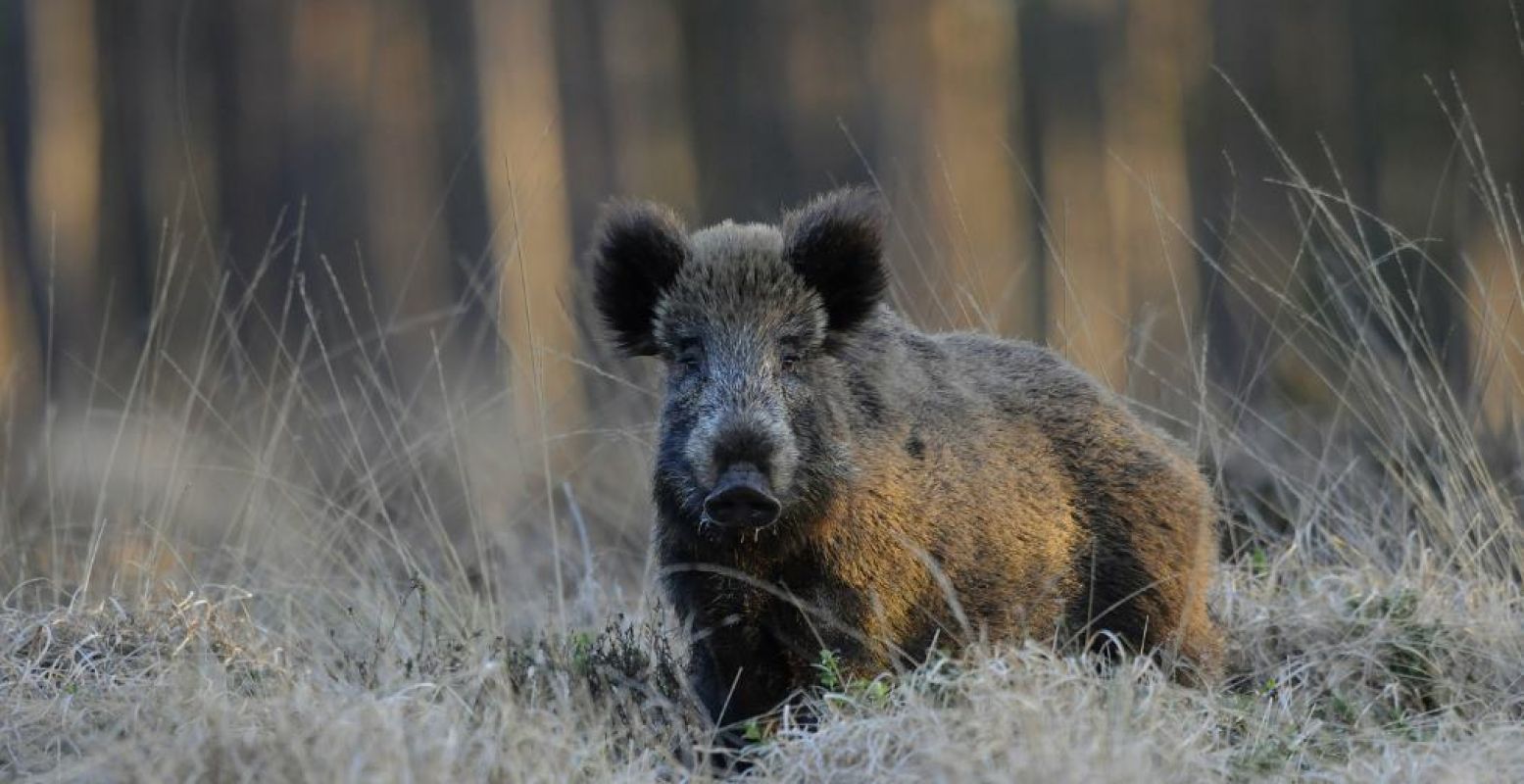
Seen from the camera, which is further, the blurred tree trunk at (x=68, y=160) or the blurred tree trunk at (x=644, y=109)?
the blurred tree trunk at (x=644, y=109)

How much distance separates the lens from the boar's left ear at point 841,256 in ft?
16.7

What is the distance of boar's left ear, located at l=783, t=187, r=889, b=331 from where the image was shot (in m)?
5.09

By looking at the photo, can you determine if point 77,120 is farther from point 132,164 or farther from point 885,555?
point 885,555

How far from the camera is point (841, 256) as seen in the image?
5.10 metres

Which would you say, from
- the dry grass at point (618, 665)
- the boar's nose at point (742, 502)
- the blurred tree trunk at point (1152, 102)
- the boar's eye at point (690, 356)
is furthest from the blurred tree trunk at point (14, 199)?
the blurred tree trunk at point (1152, 102)

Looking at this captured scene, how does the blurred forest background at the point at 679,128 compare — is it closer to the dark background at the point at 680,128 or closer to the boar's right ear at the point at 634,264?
the dark background at the point at 680,128

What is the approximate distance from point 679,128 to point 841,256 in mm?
20064

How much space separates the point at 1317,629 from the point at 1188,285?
48.0ft

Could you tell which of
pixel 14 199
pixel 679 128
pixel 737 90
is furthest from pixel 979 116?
pixel 14 199

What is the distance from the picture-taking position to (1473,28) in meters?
22.3

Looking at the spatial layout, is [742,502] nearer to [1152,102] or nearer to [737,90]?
[1152,102]

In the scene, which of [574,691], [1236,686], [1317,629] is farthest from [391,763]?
[1317,629]

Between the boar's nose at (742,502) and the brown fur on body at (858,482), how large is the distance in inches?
3.8

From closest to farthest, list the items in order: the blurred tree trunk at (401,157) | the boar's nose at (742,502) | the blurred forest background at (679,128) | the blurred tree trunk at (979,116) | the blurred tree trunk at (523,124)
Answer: the boar's nose at (742,502) < the blurred tree trunk at (523,124) < the blurred forest background at (679,128) < the blurred tree trunk at (979,116) < the blurred tree trunk at (401,157)
